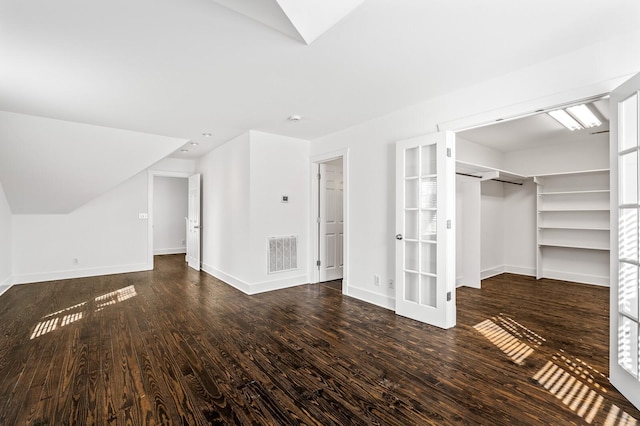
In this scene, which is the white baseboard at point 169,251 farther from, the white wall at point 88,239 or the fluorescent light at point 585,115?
the fluorescent light at point 585,115

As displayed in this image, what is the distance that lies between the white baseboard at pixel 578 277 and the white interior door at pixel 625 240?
13.2ft

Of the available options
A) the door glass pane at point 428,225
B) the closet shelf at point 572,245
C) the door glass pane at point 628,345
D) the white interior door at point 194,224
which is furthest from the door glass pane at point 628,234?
the white interior door at point 194,224

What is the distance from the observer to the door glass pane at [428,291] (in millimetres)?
3266

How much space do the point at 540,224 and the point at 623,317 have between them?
4.34m

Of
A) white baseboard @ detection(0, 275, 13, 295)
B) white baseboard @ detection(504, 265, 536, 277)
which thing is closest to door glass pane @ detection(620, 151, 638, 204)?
white baseboard @ detection(504, 265, 536, 277)

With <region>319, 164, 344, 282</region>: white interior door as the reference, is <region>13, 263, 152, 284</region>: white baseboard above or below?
below

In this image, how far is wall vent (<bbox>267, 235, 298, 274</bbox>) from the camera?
15.4 ft

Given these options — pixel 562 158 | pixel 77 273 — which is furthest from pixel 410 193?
pixel 77 273

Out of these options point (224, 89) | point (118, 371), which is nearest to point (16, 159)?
point (224, 89)

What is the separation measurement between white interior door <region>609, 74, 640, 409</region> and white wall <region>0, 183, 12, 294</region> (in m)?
7.25

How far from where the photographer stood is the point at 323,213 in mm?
5145

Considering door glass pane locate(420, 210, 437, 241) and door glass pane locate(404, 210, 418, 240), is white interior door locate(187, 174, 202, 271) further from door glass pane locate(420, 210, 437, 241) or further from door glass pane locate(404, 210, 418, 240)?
door glass pane locate(420, 210, 437, 241)

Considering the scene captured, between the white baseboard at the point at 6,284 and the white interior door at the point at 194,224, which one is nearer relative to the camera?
the white baseboard at the point at 6,284

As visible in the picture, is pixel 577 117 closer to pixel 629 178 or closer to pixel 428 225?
pixel 629 178
